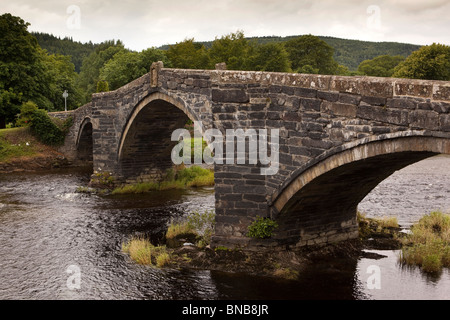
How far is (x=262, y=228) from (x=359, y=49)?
9081 centimetres

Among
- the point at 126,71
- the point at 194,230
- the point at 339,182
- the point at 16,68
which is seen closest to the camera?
the point at 339,182

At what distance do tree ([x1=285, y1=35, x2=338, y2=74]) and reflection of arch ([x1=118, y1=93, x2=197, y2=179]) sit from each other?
31707 millimetres

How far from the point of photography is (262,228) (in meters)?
12.8

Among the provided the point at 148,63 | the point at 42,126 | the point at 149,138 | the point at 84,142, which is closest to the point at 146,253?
the point at 149,138

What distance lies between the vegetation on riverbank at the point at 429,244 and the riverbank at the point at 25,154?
23356mm

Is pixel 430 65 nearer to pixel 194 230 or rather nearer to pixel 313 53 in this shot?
pixel 313 53

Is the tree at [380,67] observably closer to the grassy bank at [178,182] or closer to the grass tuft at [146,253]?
the grassy bank at [178,182]

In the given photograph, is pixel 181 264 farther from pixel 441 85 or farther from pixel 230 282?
pixel 441 85

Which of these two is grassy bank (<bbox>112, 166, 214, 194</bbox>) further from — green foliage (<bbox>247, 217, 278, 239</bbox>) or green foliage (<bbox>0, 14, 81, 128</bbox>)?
green foliage (<bbox>0, 14, 81, 128</bbox>)

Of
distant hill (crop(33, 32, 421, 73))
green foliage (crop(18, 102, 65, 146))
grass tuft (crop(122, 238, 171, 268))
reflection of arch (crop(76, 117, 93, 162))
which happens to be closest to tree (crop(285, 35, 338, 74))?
reflection of arch (crop(76, 117, 93, 162))

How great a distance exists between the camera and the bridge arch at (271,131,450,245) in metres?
9.37

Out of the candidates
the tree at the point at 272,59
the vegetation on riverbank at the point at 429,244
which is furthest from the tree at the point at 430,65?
the vegetation on riverbank at the point at 429,244
